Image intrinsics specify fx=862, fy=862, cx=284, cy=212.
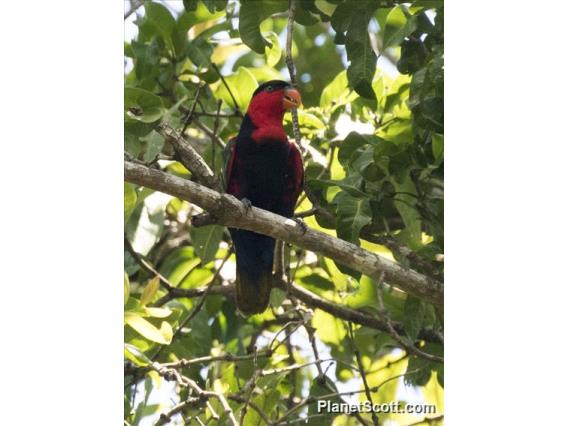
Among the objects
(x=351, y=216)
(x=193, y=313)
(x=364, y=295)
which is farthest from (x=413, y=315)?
(x=193, y=313)

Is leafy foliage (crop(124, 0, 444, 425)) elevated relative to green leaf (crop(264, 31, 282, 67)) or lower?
lower

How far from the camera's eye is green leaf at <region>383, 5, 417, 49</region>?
12.5 ft

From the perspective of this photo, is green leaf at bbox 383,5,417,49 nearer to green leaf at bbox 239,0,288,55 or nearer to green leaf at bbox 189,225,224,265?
green leaf at bbox 239,0,288,55

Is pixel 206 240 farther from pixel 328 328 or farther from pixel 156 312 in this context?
pixel 328 328

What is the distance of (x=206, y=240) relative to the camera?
4.04 metres

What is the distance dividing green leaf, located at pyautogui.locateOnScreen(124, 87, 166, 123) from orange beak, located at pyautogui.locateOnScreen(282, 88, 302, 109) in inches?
26.8

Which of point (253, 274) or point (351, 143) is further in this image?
point (253, 274)

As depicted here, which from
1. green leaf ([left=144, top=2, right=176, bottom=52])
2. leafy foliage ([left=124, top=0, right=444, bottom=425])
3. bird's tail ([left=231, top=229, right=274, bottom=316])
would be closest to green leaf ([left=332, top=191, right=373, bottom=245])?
leafy foliage ([left=124, top=0, right=444, bottom=425])

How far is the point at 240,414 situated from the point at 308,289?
A: 1.00 m

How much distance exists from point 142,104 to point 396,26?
3.87 ft

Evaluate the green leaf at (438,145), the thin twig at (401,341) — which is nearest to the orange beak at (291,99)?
the green leaf at (438,145)

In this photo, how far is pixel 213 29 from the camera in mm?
4188

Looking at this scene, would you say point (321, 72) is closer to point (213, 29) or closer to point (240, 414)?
point (213, 29)
